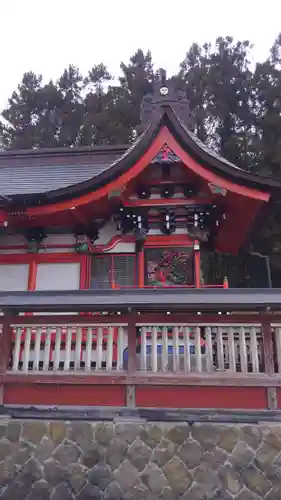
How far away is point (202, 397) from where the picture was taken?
4812mm

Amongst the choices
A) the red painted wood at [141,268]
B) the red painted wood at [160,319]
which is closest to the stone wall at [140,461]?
the red painted wood at [160,319]

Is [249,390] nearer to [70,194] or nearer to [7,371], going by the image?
[7,371]

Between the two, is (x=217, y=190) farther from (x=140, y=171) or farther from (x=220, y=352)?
(x=220, y=352)

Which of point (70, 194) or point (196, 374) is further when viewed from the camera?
point (70, 194)

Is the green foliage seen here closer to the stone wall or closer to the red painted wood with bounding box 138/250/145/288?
the red painted wood with bounding box 138/250/145/288

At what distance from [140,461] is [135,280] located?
3.74 m

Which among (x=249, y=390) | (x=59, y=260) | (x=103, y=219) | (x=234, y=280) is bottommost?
(x=249, y=390)

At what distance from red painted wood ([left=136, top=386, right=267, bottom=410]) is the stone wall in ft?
1.24

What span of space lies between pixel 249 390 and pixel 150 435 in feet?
4.17

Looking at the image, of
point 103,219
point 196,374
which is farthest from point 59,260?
point 196,374

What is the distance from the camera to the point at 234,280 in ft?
66.9

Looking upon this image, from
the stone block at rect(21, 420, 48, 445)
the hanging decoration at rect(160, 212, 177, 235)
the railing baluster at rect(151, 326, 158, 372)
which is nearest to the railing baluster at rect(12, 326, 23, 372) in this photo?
the stone block at rect(21, 420, 48, 445)

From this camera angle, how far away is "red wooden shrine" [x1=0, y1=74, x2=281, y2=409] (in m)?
4.83

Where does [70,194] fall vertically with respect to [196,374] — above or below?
above
